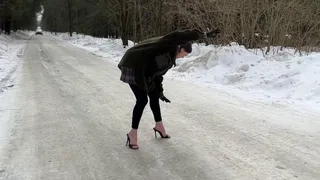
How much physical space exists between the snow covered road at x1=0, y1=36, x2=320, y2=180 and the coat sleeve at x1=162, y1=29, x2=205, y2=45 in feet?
4.50

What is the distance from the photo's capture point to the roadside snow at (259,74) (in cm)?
809

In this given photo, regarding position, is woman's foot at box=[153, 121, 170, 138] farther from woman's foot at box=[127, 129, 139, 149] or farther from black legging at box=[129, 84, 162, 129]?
woman's foot at box=[127, 129, 139, 149]

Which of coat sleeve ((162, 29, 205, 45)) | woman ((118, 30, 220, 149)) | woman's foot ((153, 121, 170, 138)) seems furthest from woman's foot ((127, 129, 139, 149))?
coat sleeve ((162, 29, 205, 45))

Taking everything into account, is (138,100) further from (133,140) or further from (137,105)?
(133,140)

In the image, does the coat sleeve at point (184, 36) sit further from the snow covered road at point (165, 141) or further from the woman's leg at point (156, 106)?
the snow covered road at point (165, 141)

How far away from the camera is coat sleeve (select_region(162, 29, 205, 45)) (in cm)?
436

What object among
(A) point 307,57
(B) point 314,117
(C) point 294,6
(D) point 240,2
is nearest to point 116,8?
(D) point 240,2

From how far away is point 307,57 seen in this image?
9453mm

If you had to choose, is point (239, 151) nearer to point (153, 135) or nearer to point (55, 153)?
point (153, 135)

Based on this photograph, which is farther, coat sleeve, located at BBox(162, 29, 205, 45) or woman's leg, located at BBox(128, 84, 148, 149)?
woman's leg, located at BBox(128, 84, 148, 149)

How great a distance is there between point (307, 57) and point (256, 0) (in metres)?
3.79

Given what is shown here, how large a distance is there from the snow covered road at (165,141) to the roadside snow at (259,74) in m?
0.88

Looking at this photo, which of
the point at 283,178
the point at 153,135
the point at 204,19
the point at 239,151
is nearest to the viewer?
the point at 283,178

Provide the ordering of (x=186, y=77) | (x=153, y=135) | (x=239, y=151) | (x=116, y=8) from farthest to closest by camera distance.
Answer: (x=116, y=8)
(x=186, y=77)
(x=153, y=135)
(x=239, y=151)
